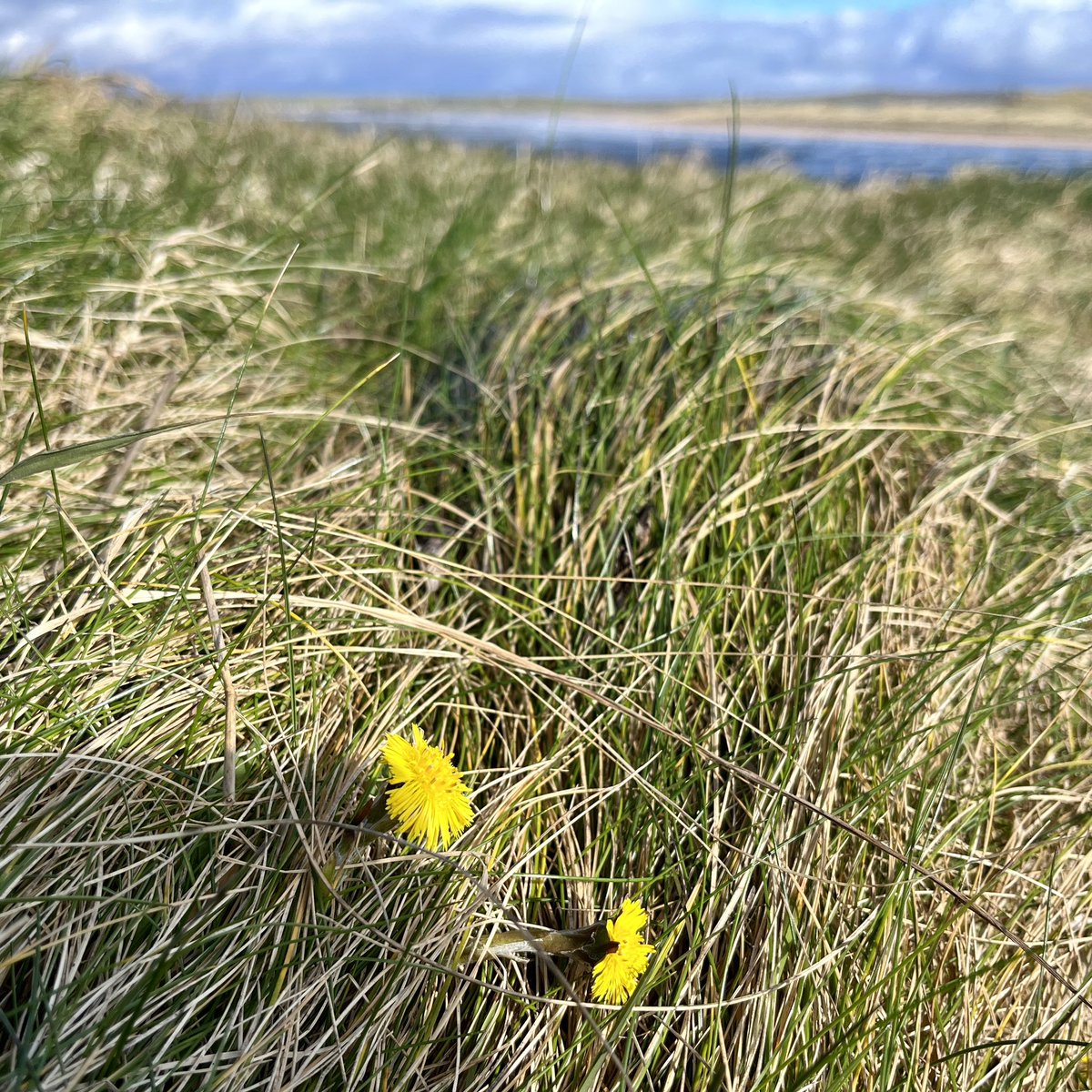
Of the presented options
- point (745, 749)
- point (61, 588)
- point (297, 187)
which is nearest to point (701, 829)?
point (745, 749)

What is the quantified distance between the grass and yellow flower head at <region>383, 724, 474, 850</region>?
10 cm

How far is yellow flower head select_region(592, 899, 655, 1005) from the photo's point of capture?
36.3 inches

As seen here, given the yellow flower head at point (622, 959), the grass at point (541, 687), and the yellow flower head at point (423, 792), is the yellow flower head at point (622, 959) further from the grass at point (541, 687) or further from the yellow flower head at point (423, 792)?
the yellow flower head at point (423, 792)

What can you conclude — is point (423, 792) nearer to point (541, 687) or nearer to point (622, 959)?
point (622, 959)

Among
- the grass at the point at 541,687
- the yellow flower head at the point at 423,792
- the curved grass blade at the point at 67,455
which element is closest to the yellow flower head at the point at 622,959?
the grass at the point at 541,687

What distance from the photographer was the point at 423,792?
35.5 inches

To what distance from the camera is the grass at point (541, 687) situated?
97cm

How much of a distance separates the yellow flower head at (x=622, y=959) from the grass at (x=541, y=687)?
0.07 meters

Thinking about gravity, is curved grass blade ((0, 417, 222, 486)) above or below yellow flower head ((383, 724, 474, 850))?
above

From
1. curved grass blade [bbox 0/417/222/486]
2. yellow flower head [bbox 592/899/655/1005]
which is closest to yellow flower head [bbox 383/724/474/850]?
yellow flower head [bbox 592/899/655/1005]

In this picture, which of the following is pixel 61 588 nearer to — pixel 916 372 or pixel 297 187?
pixel 916 372

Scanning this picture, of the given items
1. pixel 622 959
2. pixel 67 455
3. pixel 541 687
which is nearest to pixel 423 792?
pixel 622 959

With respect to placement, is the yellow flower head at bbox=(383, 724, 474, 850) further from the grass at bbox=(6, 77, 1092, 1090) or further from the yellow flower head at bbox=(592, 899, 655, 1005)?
the yellow flower head at bbox=(592, 899, 655, 1005)

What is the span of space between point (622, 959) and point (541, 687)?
432mm
